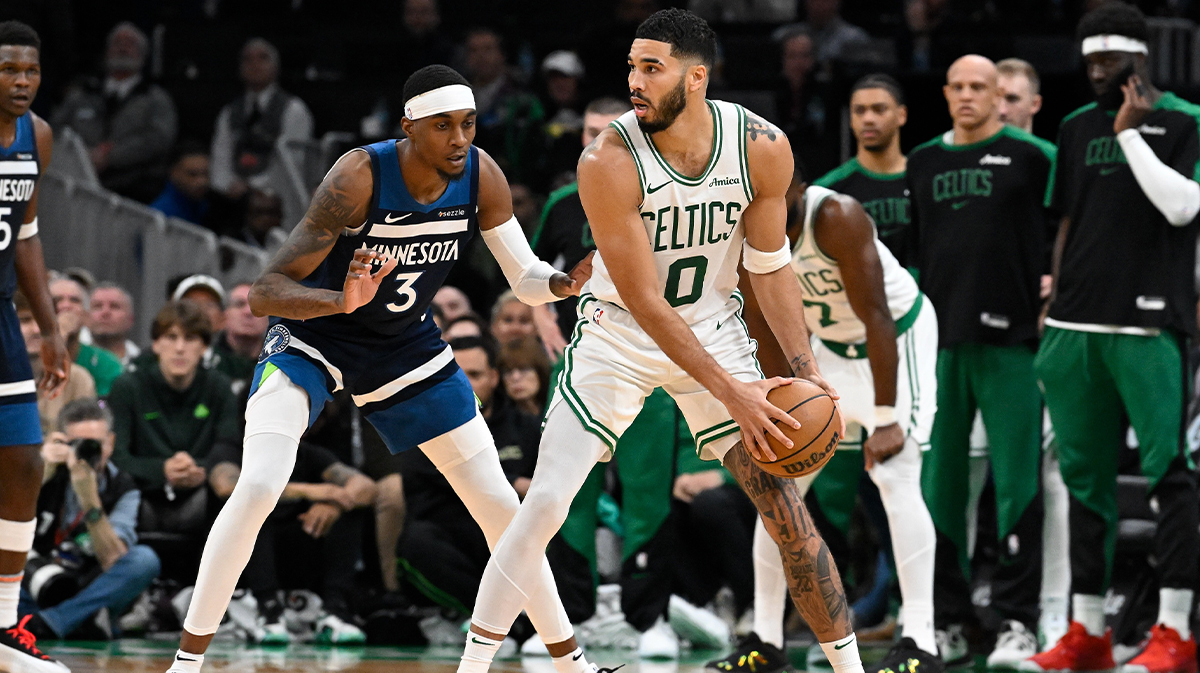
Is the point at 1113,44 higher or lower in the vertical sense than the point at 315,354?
higher

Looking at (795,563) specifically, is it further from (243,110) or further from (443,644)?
(243,110)

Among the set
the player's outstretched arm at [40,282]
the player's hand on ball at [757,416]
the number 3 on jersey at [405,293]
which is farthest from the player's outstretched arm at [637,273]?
the player's outstretched arm at [40,282]

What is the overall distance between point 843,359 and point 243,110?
24.8 feet

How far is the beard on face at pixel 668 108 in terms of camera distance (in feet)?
14.4

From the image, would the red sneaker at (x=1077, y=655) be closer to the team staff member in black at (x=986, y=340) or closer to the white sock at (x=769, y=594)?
the team staff member in black at (x=986, y=340)

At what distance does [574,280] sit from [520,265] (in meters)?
0.31

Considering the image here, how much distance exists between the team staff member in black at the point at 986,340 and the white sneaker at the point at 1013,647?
26mm

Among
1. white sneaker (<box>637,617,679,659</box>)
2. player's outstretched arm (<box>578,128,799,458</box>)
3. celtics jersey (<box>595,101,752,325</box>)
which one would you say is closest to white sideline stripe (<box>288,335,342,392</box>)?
celtics jersey (<box>595,101,752,325</box>)

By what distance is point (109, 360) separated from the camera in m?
8.50

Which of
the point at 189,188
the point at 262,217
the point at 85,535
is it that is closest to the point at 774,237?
the point at 85,535

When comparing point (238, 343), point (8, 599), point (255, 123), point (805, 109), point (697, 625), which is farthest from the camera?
point (255, 123)

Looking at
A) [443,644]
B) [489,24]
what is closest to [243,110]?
[489,24]

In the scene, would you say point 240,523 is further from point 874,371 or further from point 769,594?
point 874,371

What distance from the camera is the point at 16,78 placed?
5.55 metres
